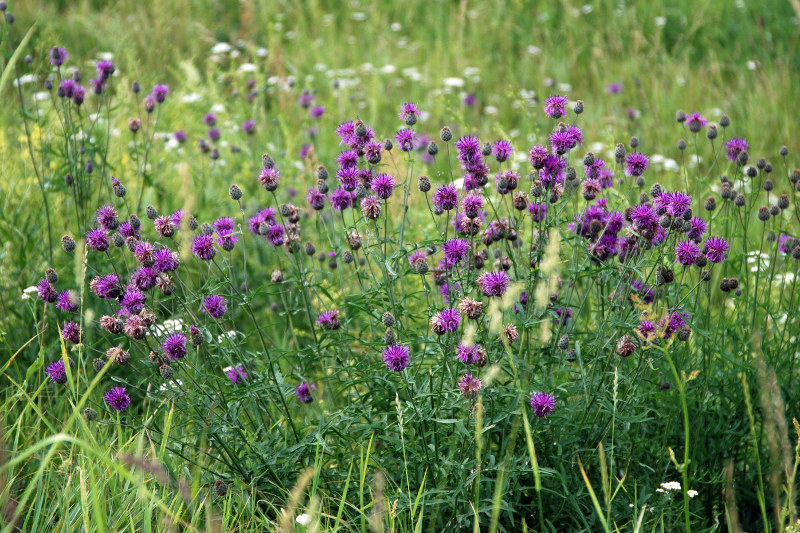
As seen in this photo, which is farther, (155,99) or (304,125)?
(304,125)

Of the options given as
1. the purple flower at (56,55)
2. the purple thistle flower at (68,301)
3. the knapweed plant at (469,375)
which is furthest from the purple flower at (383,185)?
the purple flower at (56,55)

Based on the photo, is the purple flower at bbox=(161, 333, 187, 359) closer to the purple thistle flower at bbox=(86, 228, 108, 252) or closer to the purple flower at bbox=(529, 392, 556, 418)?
the purple thistle flower at bbox=(86, 228, 108, 252)

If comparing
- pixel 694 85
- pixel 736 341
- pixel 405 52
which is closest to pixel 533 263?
pixel 736 341

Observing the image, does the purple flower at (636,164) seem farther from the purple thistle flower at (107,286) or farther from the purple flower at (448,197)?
the purple thistle flower at (107,286)

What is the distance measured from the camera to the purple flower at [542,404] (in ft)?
7.05

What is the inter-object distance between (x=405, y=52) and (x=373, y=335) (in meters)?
5.36

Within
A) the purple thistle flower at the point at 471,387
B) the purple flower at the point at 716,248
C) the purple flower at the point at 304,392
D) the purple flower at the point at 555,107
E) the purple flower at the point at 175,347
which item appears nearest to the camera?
the purple thistle flower at the point at 471,387

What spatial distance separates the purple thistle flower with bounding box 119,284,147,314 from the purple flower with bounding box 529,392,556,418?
1096 mm

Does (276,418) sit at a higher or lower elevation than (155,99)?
lower

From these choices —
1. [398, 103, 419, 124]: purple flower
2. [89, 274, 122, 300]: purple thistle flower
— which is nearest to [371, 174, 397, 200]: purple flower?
[398, 103, 419, 124]: purple flower

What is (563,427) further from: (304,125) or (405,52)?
(405,52)

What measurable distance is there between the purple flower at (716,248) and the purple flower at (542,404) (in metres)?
0.65

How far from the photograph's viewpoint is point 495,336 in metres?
2.40

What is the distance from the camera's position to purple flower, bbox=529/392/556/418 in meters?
2.15
